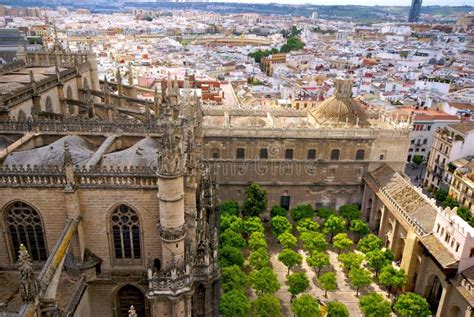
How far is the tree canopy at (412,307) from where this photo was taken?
1179 inches

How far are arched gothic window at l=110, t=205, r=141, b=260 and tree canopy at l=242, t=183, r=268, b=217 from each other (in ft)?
83.8

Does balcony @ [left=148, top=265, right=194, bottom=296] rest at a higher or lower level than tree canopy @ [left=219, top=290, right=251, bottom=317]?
higher

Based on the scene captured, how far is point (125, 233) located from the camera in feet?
63.1

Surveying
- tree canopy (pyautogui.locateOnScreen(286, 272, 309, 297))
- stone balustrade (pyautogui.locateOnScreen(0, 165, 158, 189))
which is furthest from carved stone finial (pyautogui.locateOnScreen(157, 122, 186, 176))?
tree canopy (pyautogui.locateOnScreen(286, 272, 309, 297))

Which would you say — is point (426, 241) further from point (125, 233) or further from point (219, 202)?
point (125, 233)

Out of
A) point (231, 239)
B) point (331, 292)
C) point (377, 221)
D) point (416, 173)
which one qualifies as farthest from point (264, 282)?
point (416, 173)

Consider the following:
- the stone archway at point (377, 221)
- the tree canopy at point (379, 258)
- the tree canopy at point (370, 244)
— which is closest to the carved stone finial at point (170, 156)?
the tree canopy at point (379, 258)

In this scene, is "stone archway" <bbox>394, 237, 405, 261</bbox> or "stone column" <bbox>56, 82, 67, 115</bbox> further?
"stone archway" <bbox>394, 237, 405, 261</bbox>

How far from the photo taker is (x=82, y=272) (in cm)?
1873

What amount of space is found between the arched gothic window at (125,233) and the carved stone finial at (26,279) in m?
5.62

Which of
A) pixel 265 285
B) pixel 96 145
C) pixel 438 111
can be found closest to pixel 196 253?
pixel 96 145

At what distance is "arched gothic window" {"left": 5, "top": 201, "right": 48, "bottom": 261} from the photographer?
18422 millimetres

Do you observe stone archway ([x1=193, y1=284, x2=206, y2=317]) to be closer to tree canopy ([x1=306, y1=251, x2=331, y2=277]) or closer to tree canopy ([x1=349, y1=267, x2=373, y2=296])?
tree canopy ([x1=306, y1=251, x2=331, y2=277])

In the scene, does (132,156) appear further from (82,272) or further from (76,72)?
(76,72)
